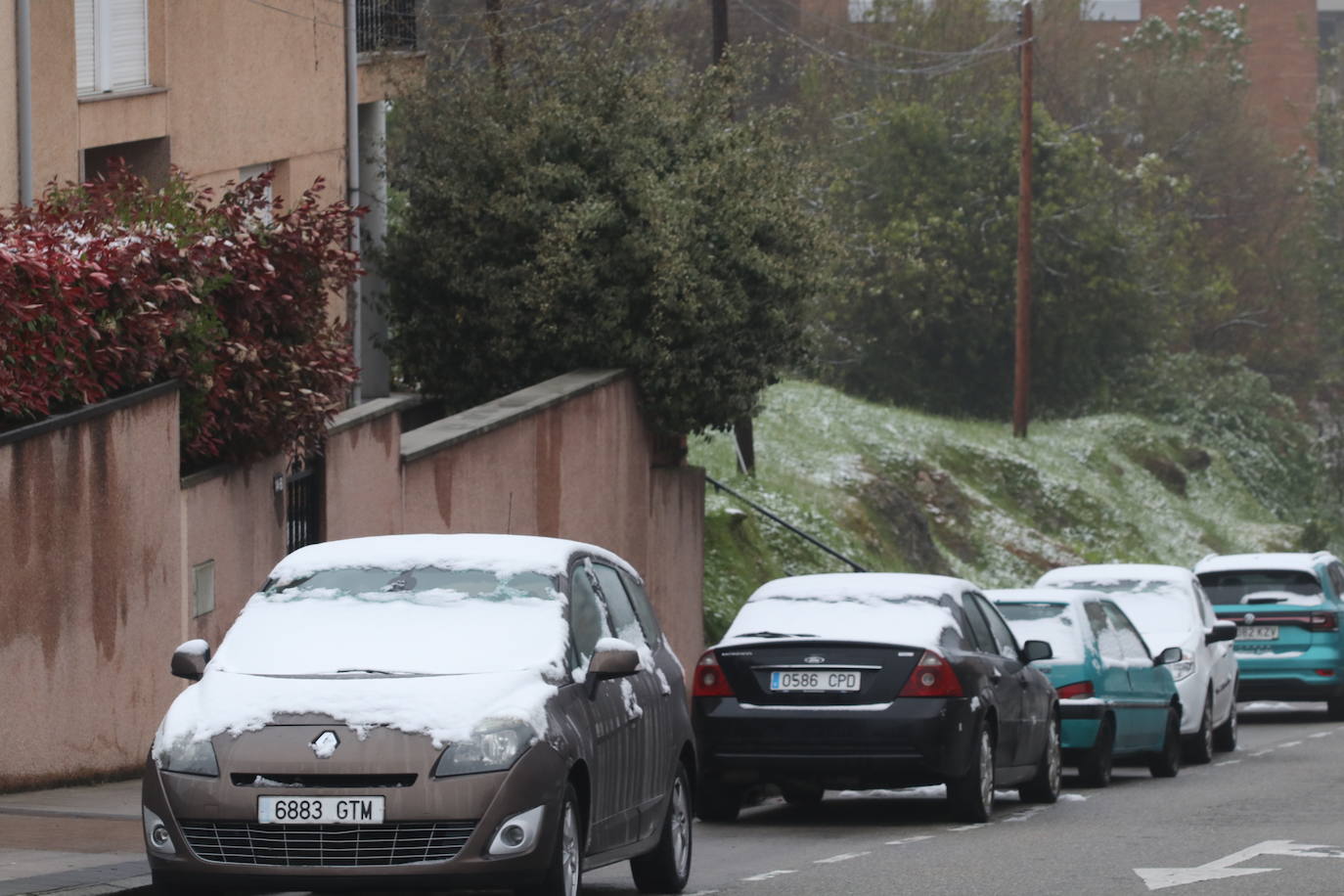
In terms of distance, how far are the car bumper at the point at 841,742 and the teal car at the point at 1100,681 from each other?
3.44m

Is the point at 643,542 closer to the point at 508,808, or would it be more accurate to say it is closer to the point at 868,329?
the point at 508,808

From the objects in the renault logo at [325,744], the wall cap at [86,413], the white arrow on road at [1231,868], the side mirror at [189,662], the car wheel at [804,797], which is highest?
the wall cap at [86,413]

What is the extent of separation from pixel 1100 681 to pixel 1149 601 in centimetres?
404


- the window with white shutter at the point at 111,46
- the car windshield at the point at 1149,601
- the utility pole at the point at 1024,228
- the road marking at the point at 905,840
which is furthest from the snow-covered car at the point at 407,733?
the utility pole at the point at 1024,228

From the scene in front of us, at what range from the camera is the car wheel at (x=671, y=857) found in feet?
35.2

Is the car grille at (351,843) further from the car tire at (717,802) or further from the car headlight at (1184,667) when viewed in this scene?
the car headlight at (1184,667)

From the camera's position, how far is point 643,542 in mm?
24500

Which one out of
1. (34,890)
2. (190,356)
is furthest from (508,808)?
(190,356)

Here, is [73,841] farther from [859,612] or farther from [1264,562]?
[1264,562]

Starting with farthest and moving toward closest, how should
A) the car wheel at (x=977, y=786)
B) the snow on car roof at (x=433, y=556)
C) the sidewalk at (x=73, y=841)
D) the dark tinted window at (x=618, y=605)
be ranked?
the car wheel at (x=977, y=786) → the dark tinted window at (x=618, y=605) → the snow on car roof at (x=433, y=556) → the sidewalk at (x=73, y=841)

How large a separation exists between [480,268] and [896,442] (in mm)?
17072

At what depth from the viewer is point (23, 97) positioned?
1817cm

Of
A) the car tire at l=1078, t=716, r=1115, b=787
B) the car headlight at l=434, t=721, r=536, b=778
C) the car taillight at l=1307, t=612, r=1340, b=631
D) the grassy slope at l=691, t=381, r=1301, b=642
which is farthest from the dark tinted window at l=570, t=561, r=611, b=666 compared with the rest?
the car taillight at l=1307, t=612, r=1340, b=631

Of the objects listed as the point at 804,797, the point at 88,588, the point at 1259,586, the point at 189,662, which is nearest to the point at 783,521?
the point at 1259,586
